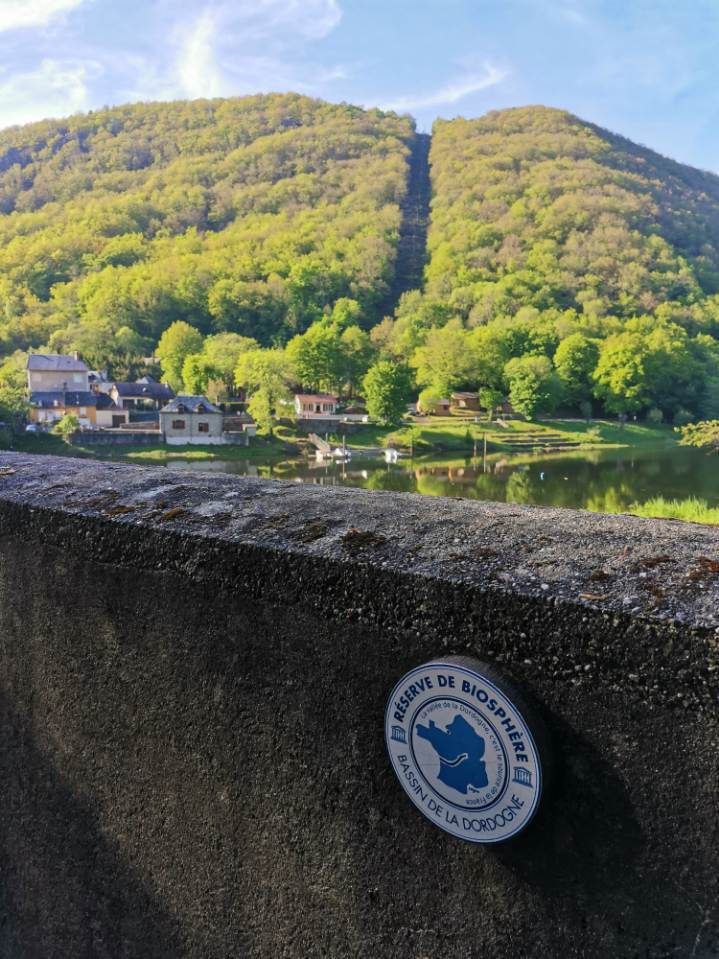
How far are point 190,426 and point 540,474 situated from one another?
869 inches

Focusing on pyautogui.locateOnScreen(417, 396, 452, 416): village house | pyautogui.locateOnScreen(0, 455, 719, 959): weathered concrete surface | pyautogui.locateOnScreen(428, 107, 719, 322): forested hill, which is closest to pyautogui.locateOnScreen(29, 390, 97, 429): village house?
pyautogui.locateOnScreen(417, 396, 452, 416): village house

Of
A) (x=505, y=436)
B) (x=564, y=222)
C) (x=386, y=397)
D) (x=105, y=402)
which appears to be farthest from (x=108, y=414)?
(x=564, y=222)

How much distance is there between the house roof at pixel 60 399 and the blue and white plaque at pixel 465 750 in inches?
1802

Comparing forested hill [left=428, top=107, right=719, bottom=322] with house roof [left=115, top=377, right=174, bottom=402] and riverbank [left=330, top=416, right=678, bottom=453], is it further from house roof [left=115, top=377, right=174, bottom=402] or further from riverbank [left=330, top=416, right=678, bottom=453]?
house roof [left=115, top=377, right=174, bottom=402]

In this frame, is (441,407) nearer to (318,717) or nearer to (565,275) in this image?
(565,275)

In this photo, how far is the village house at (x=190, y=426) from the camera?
132 ft

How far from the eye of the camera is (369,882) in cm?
124

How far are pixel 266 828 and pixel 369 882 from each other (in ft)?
0.86

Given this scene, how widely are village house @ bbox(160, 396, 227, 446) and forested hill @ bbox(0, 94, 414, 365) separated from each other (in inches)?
1265

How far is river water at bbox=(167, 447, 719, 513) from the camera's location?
24.0 meters

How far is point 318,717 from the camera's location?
4.20 ft

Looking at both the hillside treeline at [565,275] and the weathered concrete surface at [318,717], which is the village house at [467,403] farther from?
the weathered concrete surface at [318,717]

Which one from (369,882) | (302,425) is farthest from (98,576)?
(302,425)

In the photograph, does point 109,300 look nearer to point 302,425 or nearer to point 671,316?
point 302,425
